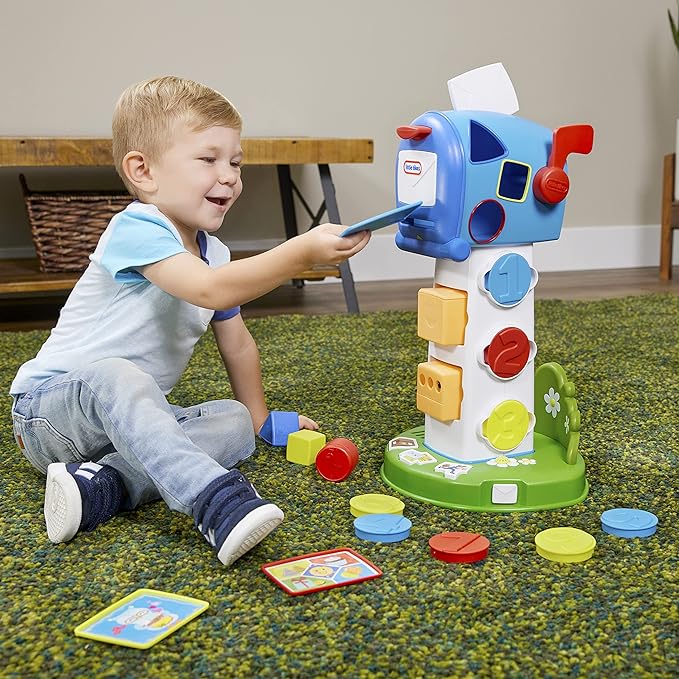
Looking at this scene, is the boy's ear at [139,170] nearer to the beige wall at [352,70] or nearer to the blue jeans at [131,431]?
the blue jeans at [131,431]

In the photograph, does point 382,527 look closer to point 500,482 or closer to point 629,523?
point 500,482

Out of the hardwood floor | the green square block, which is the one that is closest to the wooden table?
the hardwood floor

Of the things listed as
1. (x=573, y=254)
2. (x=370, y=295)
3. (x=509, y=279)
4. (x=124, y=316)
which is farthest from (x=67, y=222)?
(x=573, y=254)

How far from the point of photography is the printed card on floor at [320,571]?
808 mm

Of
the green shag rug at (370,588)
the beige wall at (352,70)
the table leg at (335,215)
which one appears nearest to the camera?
the green shag rug at (370,588)

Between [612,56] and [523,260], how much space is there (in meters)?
2.32

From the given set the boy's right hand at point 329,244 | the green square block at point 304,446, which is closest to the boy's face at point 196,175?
the boy's right hand at point 329,244

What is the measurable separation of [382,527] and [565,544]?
0.61ft

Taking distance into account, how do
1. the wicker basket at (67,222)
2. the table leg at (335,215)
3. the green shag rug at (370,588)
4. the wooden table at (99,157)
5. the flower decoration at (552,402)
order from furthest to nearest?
the table leg at (335,215) < the wicker basket at (67,222) < the wooden table at (99,157) < the flower decoration at (552,402) < the green shag rug at (370,588)

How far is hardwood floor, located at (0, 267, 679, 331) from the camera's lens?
2338 millimetres

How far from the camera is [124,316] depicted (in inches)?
42.2

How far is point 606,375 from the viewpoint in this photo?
1573mm

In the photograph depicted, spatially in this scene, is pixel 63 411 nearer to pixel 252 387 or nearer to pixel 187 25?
pixel 252 387

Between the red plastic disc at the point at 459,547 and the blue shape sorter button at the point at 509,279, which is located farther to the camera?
the blue shape sorter button at the point at 509,279
